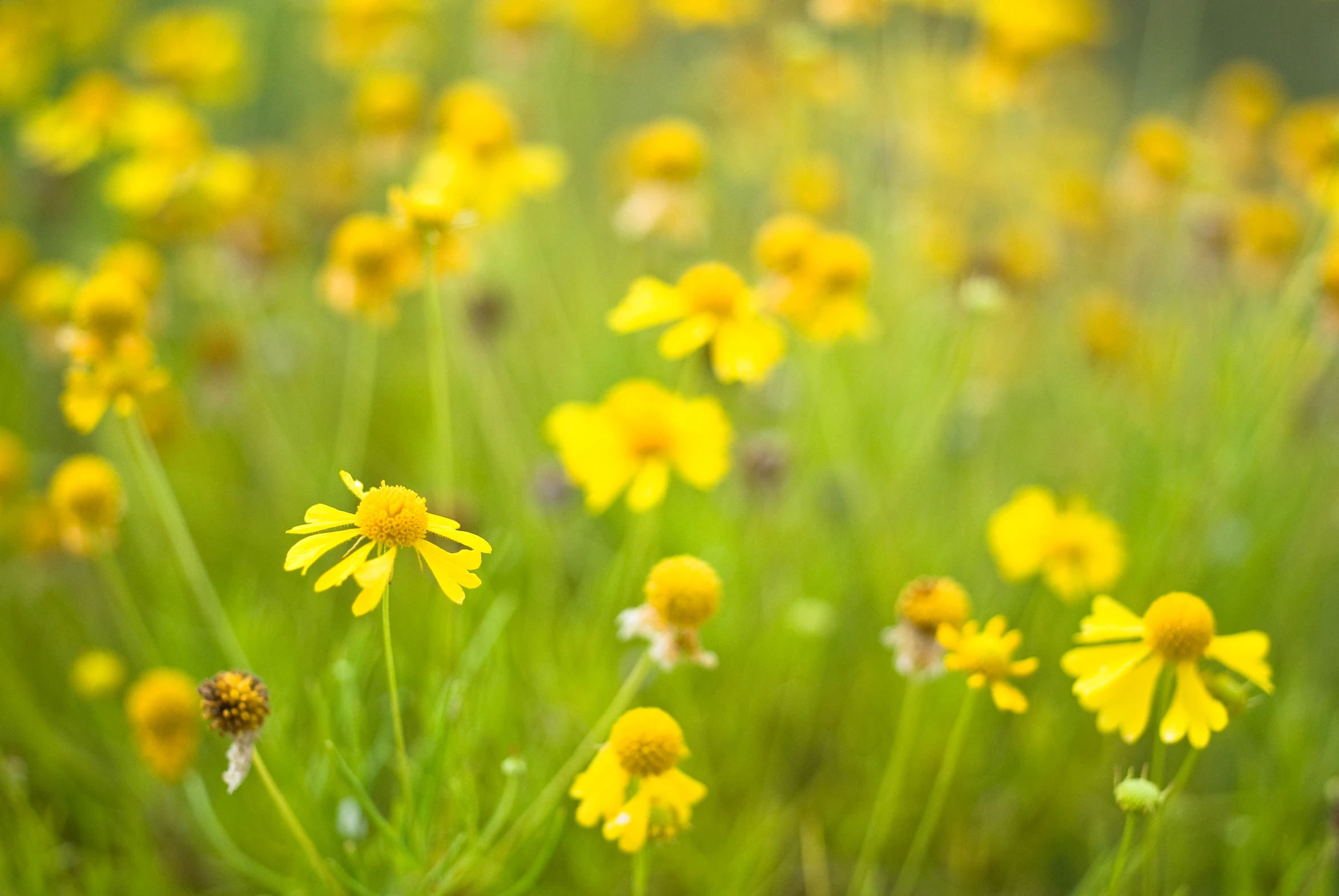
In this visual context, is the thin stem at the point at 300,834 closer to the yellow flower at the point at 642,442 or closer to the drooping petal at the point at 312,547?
the drooping petal at the point at 312,547

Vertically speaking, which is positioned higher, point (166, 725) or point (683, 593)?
point (683, 593)

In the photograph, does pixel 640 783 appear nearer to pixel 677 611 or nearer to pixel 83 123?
pixel 677 611

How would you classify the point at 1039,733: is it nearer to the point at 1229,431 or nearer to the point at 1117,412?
the point at 1229,431

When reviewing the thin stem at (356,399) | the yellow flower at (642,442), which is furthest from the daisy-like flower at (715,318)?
the thin stem at (356,399)

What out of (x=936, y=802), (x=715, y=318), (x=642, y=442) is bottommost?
(x=936, y=802)

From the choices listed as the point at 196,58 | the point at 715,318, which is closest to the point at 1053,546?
the point at 715,318

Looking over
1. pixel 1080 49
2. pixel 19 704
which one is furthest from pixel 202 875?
pixel 1080 49
